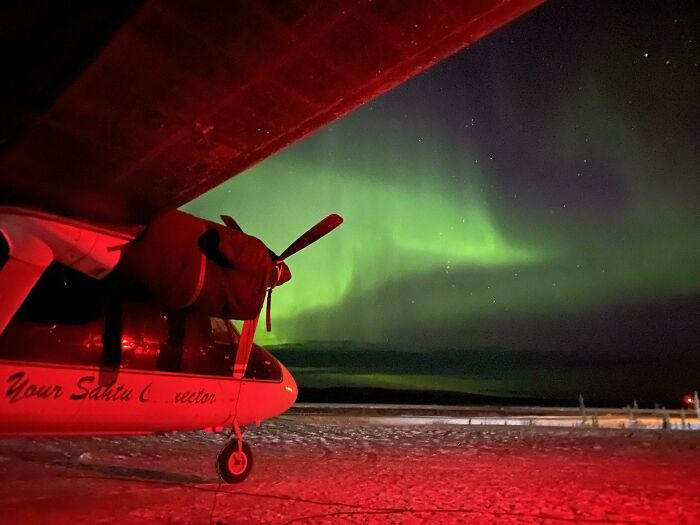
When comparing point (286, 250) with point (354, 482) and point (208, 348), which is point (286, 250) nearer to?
point (208, 348)

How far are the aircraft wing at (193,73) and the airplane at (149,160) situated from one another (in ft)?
0.05

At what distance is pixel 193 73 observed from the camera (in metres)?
4.41

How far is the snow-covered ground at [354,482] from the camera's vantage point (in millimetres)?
5902

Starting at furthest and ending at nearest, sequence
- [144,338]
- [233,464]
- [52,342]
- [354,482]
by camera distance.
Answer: [354,482], [233,464], [144,338], [52,342]

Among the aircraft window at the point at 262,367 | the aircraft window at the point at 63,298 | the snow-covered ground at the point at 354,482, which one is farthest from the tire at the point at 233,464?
the aircraft window at the point at 63,298

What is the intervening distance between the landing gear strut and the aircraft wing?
3.94 metres

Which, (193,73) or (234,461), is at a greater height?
(193,73)

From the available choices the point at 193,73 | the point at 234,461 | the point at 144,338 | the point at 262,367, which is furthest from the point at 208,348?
the point at 193,73

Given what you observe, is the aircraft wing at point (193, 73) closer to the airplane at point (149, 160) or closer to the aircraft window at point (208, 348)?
the airplane at point (149, 160)

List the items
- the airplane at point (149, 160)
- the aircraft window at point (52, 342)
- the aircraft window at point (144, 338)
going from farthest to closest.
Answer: the aircraft window at point (144, 338) < the aircraft window at point (52, 342) < the airplane at point (149, 160)

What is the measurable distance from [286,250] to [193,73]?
2.79 m

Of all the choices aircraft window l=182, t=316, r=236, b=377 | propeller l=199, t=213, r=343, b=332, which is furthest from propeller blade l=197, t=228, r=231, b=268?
aircraft window l=182, t=316, r=236, b=377

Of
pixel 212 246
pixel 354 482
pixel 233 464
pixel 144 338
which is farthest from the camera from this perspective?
pixel 354 482

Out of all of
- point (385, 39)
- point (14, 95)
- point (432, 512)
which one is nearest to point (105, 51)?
point (14, 95)
